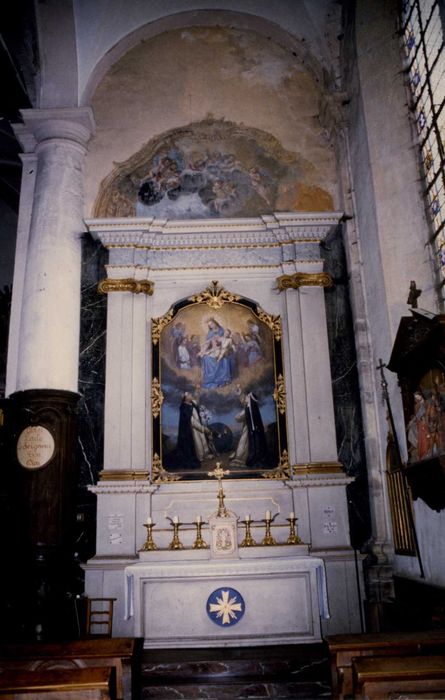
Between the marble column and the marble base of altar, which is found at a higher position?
the marble column

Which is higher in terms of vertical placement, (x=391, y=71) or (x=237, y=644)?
(x=391, y=71)

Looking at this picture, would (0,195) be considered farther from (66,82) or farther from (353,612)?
(353,612)

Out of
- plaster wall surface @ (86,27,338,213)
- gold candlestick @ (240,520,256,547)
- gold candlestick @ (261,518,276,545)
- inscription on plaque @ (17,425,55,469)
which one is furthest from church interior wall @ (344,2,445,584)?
inscription on plaque @ (17,425,55,469)

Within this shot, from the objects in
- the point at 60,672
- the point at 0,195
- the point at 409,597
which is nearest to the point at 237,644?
the point at 409,597

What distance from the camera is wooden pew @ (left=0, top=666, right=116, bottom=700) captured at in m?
3.59

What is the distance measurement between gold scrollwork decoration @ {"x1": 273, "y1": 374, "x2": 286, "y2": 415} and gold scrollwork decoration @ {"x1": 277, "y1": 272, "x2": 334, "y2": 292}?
1.30 meters

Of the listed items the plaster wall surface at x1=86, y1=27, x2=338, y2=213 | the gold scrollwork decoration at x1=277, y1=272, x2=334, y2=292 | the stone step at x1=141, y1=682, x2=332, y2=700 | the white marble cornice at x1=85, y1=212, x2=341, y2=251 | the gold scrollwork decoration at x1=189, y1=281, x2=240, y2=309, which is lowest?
the stone step at x1=141, y1=682, x2=332, y2=700

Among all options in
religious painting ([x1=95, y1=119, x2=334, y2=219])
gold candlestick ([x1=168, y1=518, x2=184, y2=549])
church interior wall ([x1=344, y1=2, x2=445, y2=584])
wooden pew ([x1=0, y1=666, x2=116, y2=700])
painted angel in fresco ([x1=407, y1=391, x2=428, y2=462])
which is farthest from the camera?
religious painting ([x1=95, y1=119, x2=334, y2=219])

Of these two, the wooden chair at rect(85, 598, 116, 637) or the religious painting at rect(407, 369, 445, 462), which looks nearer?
the religious painting at rect(407, 369, 445, 462)

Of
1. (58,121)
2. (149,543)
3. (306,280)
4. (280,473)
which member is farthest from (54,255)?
(280,473)

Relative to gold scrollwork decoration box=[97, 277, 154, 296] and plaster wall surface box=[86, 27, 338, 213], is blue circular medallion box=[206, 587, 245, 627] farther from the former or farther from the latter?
plaster wall surface box=[86, 27, 338, 213]

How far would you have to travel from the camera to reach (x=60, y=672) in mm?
3783

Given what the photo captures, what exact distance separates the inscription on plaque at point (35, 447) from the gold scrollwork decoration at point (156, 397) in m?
1.39

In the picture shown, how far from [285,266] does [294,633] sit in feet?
15.1
